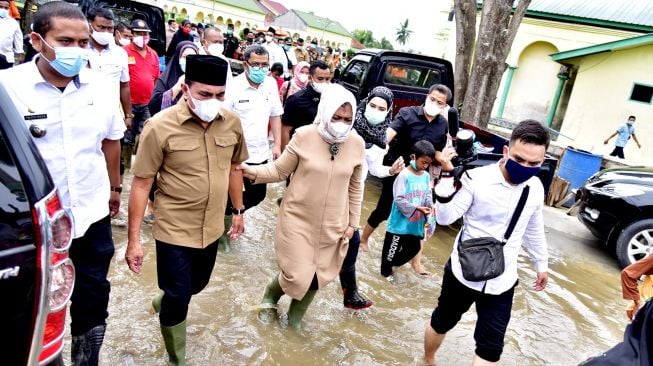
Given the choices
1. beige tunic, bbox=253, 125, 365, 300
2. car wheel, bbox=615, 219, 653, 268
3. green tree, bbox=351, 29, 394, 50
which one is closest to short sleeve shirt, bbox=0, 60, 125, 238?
beige tunic, bbox=253, 125, 365, 300

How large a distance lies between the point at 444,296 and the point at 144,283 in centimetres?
241

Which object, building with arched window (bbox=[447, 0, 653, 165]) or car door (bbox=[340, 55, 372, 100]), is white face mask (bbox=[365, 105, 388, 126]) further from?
building with arched window (bbox=[447, 0, 653, 165])

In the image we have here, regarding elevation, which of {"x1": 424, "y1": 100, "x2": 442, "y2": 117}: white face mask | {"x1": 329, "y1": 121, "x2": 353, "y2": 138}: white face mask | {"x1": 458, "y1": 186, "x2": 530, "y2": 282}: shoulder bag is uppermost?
{"x1": 424, "y1": 100, "x2": 442, "y2": 117}: white face mask

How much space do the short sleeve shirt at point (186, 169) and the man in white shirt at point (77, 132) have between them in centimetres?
24

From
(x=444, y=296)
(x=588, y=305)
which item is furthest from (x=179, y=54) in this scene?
(x=588, y=305)

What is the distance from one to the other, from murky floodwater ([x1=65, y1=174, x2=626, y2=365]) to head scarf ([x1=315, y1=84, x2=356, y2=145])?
152 cm

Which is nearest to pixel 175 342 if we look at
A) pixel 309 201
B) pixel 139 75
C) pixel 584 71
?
pixel 309 201

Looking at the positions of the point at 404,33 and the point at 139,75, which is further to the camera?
the point at 404,33

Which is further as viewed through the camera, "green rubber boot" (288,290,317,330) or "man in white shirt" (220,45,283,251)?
"man in white shirt" (220,45,283,251)

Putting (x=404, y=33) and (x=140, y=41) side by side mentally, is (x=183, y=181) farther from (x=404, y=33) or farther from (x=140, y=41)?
(x=404, y=33)

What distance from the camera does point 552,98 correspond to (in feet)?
62.4

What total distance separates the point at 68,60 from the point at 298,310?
2.25 m

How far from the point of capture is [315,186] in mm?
3152

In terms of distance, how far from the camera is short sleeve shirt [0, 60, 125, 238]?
88.3 inches
